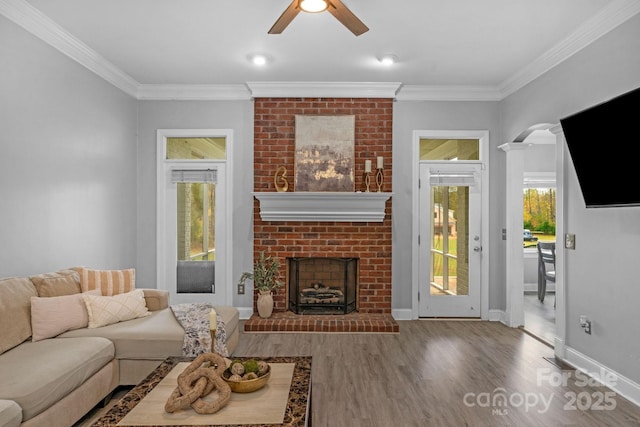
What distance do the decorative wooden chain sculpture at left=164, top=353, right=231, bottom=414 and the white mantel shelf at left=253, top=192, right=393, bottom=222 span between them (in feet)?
9.32

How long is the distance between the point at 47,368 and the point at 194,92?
3.53 m

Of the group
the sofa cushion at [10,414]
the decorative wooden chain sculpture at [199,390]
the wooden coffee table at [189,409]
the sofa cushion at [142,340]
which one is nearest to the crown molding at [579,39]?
the wooden coffee table at [189,409]

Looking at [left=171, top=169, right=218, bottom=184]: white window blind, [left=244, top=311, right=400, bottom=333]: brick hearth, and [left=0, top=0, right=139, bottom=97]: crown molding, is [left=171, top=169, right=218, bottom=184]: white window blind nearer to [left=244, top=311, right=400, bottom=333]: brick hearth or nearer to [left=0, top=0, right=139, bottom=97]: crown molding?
[left=0, top=0, right=139, bottom=97]: crown molding

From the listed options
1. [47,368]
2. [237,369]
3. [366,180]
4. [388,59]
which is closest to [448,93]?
[388,59]

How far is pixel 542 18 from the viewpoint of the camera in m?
3.16

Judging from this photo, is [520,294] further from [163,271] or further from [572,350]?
[163,271]

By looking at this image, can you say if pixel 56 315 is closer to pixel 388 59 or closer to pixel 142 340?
pixel 142 340

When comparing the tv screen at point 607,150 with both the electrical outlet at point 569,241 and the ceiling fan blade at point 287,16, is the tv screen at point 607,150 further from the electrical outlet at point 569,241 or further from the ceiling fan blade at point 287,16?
the ceiling fan blade at point 287,16

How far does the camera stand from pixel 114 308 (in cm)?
312

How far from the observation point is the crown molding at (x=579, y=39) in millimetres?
2877

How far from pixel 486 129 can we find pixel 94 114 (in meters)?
4.31

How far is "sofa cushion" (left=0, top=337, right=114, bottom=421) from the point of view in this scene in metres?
2.01

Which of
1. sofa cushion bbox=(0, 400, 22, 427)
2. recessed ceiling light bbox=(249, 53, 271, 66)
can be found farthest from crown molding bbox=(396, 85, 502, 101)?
sofa cushion bbox=(0, 400, 22, 427)

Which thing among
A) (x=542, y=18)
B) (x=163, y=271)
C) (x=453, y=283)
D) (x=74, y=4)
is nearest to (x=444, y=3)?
(x=542, y=18)
